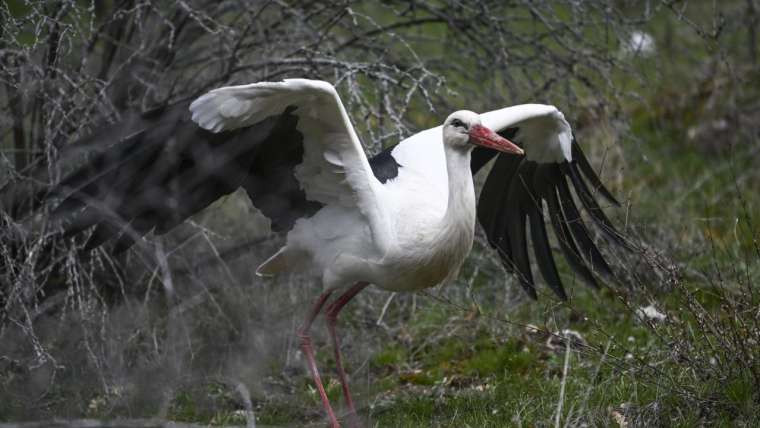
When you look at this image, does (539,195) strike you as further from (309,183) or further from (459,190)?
(309,183)

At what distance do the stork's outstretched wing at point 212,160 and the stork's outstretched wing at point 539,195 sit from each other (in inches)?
32.6

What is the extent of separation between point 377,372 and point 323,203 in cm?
123

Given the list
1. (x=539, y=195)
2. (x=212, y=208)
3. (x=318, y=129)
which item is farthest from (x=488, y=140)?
(x=212, y=208)

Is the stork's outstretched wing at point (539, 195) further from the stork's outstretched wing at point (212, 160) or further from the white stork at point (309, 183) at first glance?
the stork's outstretched wing at point (212, 160)

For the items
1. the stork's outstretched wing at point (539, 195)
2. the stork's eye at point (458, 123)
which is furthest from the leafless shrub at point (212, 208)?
the stork's eye at point (458, 123)

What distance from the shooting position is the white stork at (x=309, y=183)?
435 centimetres

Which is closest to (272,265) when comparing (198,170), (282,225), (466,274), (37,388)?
(282,225)

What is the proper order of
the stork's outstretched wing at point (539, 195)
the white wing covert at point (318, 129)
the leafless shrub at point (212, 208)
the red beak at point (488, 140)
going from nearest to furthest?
the white wing covert at point (318, 129)
the red beak at point (488, 140)
the leafless shrub at point (212, 208)
the stork's outstretched wing at point (539, 195)

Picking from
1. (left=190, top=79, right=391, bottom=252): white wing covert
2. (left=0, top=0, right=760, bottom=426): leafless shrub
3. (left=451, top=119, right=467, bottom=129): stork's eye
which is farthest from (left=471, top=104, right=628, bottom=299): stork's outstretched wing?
(left=190, top=79, right=391, bottom=252): white wing covert

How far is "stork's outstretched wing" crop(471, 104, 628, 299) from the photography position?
5086 mm

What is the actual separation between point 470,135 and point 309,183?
79 cm

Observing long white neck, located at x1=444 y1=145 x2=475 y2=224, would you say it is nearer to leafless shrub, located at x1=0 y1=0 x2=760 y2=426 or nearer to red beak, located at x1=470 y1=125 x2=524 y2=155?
red beak, located at x1=470 y1=125 x2=524 y2=155

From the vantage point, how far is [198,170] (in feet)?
14.6

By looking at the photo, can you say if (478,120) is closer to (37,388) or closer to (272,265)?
(272,265)
